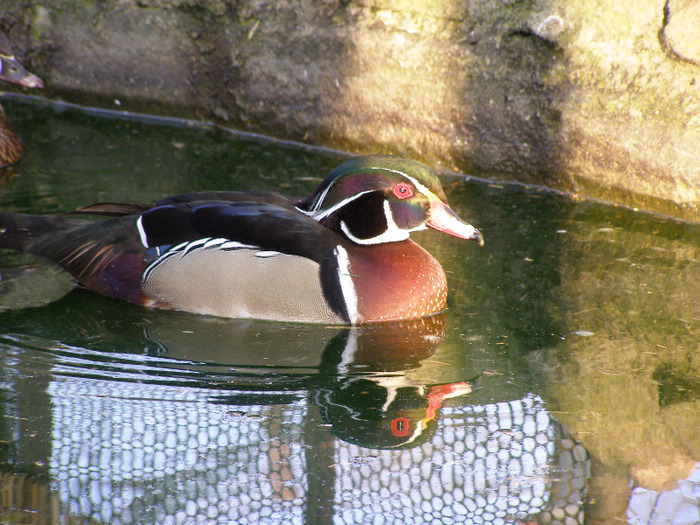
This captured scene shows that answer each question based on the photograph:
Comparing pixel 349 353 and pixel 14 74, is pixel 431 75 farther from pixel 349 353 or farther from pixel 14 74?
pixel 349 353

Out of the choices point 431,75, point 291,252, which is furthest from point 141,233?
point 431,75

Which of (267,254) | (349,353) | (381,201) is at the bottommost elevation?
(349,353)

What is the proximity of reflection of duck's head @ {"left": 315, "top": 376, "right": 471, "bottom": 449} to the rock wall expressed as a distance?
9.25ft

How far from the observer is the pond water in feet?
9.19

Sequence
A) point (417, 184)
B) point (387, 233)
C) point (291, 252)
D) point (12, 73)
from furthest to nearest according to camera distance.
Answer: point (12, 73) → point (387, 233) → point (417, 184) → point (291, 252)

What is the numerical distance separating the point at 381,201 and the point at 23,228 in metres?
1.84

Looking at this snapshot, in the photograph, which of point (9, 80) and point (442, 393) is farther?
point (9, 80)

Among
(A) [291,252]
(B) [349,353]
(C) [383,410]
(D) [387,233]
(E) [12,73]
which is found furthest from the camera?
(E) [12,73]

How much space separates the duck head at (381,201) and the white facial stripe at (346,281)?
0.18m

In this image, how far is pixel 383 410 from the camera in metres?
3.37

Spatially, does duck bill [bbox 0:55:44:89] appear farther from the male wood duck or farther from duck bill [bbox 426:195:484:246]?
duck bill [bbox 426:195:484:246]

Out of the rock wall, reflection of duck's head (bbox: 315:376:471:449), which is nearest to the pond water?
reflection of duck's head (bbox: 315:376:471:449)

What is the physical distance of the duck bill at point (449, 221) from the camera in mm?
4098

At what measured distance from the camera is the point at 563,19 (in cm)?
573
